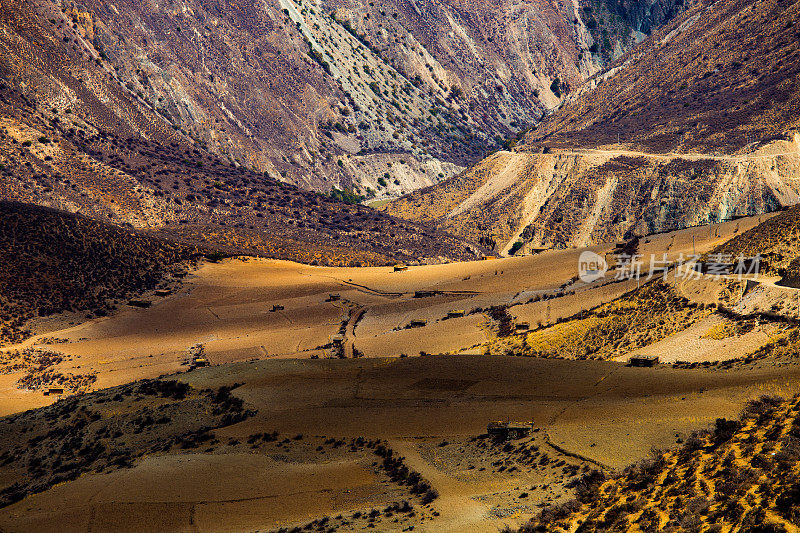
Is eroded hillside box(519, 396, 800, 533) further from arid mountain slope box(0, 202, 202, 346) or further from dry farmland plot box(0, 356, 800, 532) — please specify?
arid mountain slope box(0, 202, 202, 346)

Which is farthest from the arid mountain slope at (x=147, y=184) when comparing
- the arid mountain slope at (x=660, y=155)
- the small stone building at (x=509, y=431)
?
the small stone building at (x=509, y=431)

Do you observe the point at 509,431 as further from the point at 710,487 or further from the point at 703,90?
the point at 703,90

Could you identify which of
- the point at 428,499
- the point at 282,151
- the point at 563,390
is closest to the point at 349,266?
the point at 282,151

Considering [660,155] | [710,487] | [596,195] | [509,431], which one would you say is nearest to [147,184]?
[596,195]

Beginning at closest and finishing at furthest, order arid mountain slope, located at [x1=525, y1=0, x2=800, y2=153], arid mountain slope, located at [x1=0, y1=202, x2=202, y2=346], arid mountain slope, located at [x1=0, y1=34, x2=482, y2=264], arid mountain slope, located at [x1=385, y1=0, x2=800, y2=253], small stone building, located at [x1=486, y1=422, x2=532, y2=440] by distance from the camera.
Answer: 1. small stone building, located at [x1=486, y1=422, x2=532, y2=440]
2. arid mountain slope, located at [x1=0, y1=202, x2=202, y2=346]
3. arid mountain slope, located at [x1=385, y1=0, x2=800, y2=253]
4. arid mountain slope, located at [x1=0, y1=34, x2=482, y2=264]
5. arid mountain slope, located at [x1=525, y1=0, x2=800, y2=153]

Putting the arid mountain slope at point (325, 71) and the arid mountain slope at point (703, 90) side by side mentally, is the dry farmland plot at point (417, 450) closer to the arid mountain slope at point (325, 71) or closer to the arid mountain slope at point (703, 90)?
the arid mountain slope at point (703, 90)

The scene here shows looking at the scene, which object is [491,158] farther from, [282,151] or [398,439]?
[398,439]

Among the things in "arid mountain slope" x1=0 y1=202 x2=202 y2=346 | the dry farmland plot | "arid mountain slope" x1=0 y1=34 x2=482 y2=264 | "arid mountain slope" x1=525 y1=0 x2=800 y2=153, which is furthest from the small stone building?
"arid mountain slope" x1=525 y1=0 x2=800 y2=153
